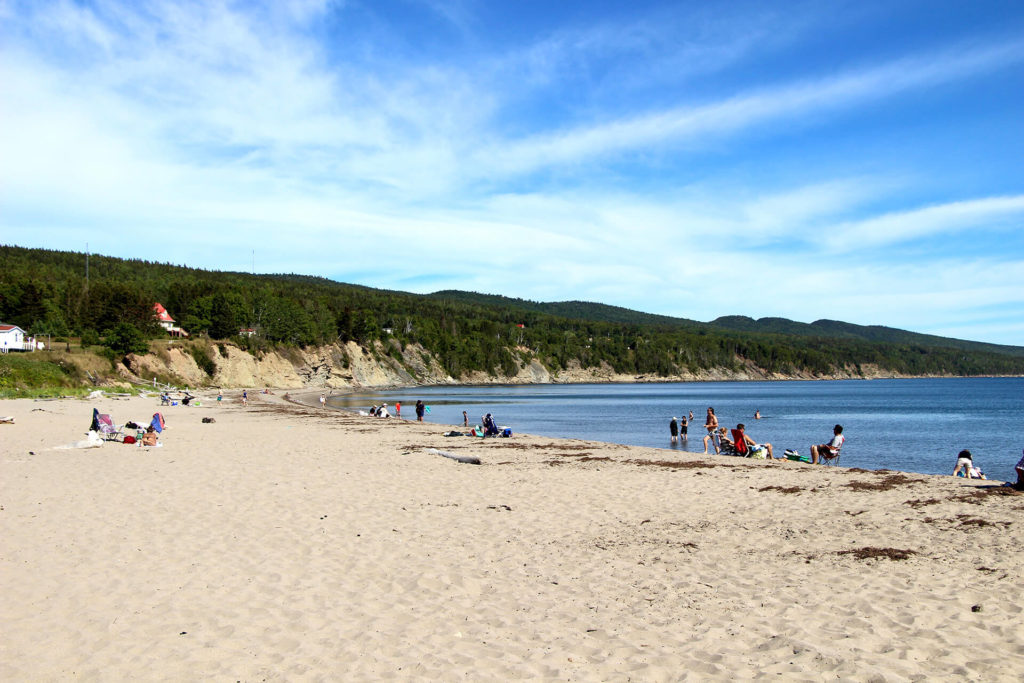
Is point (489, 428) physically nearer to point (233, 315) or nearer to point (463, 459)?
point (463, 459)

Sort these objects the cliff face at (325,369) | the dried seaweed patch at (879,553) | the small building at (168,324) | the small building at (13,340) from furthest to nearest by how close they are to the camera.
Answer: the small building at (168,324)
the cliff face at (325,369)
the small building at (13,340)
the dried seaweed patch at (879,553)

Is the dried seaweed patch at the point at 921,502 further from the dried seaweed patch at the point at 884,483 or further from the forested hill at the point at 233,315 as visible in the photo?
the forested hill at the point at 233,315

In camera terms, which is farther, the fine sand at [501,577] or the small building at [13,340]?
the small building at [13,340]

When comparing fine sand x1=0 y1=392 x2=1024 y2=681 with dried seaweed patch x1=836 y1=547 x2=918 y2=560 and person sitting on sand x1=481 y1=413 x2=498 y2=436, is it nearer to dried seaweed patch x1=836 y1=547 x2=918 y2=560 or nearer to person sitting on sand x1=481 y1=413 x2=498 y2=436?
dried seaweed patch x1=836 y1=547 x2=918 y2=560

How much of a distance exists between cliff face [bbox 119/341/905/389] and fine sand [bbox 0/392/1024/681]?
2547 inches

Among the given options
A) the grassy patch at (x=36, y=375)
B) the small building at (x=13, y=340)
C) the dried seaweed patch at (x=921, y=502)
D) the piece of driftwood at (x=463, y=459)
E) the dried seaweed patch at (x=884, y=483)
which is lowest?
the piece of driftwood at (x=463, y=459)

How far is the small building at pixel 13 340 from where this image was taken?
223ft

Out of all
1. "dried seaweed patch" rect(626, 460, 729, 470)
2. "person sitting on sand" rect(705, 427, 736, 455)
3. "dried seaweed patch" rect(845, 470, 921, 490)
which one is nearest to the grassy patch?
"dried seaweed patch" rect(626, 460, 729, 470)

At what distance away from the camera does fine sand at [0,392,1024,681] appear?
5930 mm

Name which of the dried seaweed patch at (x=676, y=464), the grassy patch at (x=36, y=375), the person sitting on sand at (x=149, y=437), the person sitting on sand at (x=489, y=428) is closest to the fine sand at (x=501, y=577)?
the dried seaweed patch at (x=676, y=464)

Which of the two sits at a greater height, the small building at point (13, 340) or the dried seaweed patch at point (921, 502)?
the small building at point (13, 340)

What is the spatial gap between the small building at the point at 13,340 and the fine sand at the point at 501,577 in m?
64.9

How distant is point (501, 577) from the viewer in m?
8.44

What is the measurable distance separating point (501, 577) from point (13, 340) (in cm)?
7996
